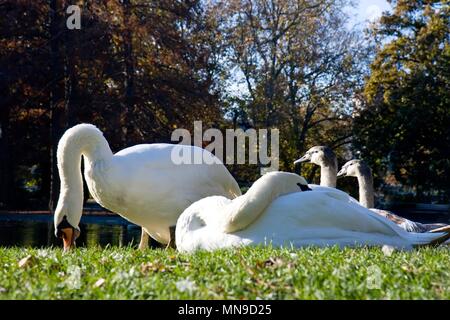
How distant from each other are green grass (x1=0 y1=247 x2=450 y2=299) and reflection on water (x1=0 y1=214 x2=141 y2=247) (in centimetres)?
834

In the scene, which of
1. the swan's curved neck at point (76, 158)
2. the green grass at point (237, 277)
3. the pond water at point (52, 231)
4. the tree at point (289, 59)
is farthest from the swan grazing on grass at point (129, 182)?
the tree at point (289, 59)

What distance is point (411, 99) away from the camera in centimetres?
3172

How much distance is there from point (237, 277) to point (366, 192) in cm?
739

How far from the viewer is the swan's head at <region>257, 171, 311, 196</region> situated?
6195 millimetres

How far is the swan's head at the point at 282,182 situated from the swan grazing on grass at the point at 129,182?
1689 millimetres

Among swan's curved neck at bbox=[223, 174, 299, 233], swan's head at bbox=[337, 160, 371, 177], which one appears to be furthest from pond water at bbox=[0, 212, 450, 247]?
swan's curved neck at bbox=[223, 174, 299, 233]

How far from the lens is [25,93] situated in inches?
1046

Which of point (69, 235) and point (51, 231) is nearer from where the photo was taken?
point (69, 235)

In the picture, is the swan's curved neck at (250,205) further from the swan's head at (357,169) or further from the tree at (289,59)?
the tree at (289,59)

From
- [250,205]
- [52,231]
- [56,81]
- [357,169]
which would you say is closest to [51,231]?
[52,231]

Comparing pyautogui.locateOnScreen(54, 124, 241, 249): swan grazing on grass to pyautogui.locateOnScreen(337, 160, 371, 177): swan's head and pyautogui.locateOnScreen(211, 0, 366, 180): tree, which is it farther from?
pyautogui.locateOnScreen(211, 0, 366, 180): tree

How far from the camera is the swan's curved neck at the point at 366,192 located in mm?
10852

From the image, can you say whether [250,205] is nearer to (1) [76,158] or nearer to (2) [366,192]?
(1) [76,158]
